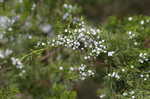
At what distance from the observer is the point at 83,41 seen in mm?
1716

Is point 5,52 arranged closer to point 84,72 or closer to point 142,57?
point 84,72

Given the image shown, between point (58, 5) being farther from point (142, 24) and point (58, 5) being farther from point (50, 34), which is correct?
point (142, 24)

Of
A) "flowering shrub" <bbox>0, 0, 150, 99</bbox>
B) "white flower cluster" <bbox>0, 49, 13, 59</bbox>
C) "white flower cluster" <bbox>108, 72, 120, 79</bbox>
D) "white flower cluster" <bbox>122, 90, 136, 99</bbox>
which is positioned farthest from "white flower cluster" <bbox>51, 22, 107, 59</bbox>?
"white flower cluster" <bbox>0, 49, 13, 59</bbox>

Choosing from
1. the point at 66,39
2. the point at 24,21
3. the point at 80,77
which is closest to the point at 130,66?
the point at 80,77

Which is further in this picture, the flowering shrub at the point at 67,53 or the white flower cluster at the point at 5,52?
the white flower cluster at the point at 5,52

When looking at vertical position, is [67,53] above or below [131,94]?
above

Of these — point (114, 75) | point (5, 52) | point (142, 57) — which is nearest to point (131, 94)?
point (114, 75)

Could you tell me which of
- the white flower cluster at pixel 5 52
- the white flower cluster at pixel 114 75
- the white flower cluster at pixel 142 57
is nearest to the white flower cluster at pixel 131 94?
the white flower cluster at pixel 114 75

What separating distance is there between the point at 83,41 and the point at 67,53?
0.89 metres

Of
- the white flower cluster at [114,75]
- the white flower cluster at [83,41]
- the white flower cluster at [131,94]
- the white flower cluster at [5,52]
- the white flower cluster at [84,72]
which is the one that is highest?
the white flower cluster at [5,52]

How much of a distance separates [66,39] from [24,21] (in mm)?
1042

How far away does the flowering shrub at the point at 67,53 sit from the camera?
1.76 m

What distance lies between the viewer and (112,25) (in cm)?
239

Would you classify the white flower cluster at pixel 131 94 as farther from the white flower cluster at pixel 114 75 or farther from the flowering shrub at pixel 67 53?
the white flower cluster at pixel 114 75
